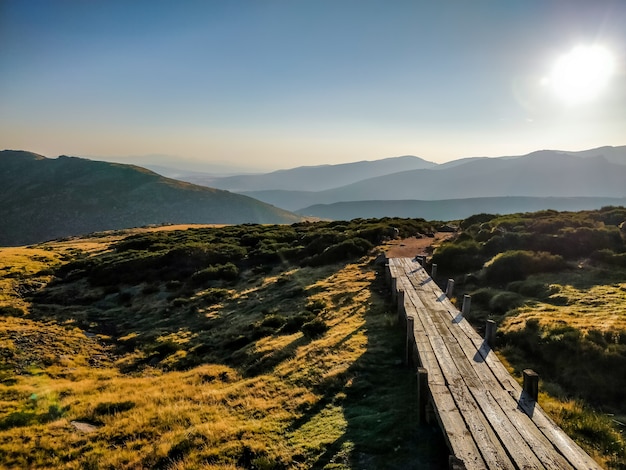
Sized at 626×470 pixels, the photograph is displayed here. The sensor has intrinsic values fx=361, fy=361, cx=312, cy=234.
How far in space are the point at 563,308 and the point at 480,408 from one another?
11423 mm

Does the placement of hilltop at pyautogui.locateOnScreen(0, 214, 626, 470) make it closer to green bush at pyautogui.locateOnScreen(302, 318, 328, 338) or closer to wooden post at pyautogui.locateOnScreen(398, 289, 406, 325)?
green bush at pyautogui.locateOnScreen(302, 318, 328, 338)

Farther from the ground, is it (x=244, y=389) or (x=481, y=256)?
(x=481, y=256)

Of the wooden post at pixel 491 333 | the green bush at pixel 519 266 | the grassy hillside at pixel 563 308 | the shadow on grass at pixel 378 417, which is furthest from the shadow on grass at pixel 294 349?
the green bush at pixel 519 266

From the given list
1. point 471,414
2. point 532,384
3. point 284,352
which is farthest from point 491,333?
point 284,352

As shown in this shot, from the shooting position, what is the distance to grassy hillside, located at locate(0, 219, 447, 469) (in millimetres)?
9406

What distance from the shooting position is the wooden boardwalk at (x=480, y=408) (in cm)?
654

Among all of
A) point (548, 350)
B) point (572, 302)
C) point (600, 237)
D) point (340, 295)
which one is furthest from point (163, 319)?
point (600, 237)

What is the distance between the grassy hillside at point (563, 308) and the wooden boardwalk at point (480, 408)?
161cm

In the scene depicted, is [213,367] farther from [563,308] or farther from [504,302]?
[563,308]

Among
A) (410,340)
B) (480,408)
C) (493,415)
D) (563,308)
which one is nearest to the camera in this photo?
(493,415)

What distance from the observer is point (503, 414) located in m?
7.86

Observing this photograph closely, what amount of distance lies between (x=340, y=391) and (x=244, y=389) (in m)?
3.80

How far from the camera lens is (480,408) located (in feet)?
26.6

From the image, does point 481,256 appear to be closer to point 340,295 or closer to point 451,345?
point 340,295
